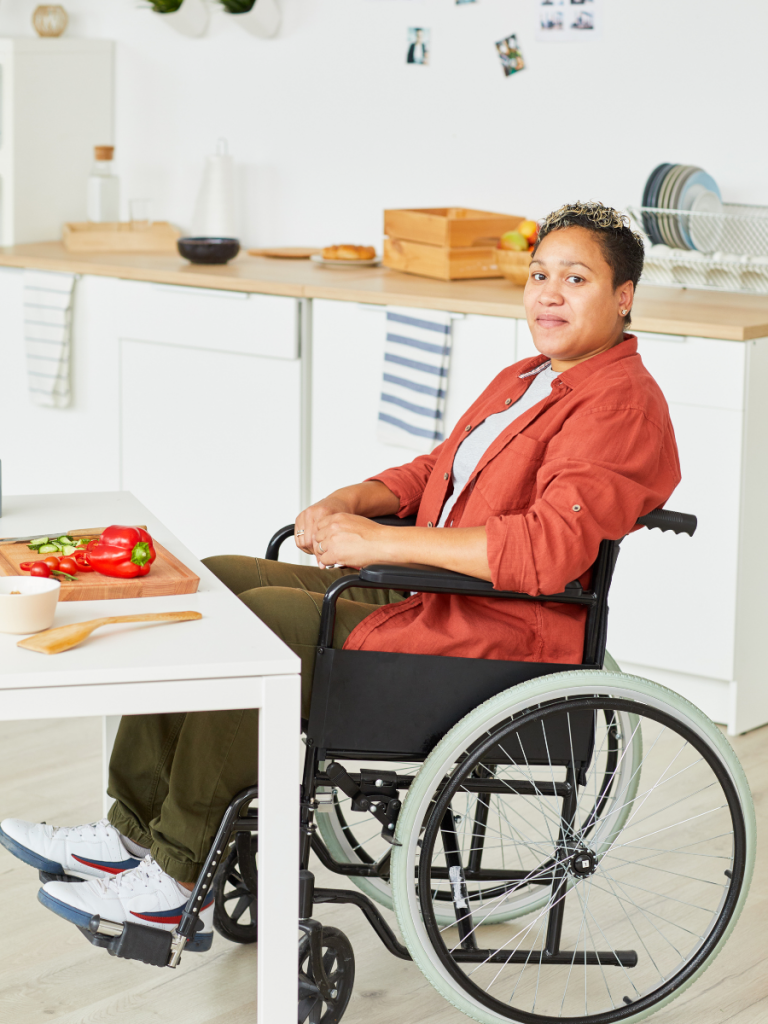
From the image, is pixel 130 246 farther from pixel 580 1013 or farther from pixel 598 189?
pixel 580 1013

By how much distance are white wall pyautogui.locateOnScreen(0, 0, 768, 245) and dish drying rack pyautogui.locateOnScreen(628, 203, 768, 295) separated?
9cm

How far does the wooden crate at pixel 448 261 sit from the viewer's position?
3436mm

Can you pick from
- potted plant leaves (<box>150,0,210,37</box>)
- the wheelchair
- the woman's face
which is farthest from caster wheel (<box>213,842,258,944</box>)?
potted plant leaves (<box>150,0,210,37</box>)

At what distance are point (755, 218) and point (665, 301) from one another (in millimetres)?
361

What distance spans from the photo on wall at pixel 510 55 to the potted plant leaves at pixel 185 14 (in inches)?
40.9

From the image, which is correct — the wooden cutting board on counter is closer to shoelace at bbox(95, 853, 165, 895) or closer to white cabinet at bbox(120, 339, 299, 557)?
shoelace at bbox(95, 853, 165, 895)

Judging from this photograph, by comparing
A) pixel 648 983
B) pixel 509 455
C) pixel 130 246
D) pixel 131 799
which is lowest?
pixel 648 983

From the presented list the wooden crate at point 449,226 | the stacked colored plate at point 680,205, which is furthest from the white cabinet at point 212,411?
the stacked colored plate at point 680,205

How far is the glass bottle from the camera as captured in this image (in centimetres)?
427

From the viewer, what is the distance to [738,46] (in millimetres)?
3307

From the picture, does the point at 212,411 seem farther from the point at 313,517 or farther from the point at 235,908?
the point at 235,908

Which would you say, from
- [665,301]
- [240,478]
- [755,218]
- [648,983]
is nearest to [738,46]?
[755,218]

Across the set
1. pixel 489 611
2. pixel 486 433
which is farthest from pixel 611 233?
pixel 489 611

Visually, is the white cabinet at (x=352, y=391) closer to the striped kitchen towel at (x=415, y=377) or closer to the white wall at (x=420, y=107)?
the striped kitchen towel at (x=415, y=377)
